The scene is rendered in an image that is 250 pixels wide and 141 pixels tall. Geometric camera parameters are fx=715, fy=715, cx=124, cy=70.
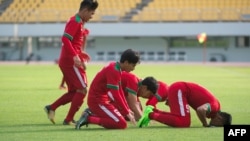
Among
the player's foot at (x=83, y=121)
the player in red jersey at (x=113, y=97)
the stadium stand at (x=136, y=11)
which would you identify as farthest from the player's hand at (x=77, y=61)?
the stadium stand at (x=136, y=11)

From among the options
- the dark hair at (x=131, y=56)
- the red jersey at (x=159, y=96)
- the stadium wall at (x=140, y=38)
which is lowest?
the stadium wall at (x=140, y=38)

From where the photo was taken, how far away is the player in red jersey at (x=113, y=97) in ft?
33.2

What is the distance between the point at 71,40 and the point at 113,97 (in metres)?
1.49

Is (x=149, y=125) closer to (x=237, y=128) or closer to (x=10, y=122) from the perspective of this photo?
(x=10, y=122)

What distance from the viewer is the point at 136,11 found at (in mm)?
51062

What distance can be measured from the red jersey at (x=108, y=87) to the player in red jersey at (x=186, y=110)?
579 mm

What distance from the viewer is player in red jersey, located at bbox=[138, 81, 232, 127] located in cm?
1049

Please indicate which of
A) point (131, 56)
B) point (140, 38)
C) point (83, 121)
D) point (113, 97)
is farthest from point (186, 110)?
point (140, 38)

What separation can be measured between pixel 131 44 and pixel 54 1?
6614 mm

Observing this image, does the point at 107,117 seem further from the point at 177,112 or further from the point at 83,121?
the point at 177,112

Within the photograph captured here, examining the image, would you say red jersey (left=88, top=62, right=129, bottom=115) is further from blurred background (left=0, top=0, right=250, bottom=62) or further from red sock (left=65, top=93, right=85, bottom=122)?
blurred background (left=0, top=0, right=250, bottom=62)

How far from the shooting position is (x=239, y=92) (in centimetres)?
1950

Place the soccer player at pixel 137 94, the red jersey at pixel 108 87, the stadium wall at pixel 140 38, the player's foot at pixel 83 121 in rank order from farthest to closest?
the stadium wall at pixel 140 38
the soccer player at pixel 137 94
the player's foot at pixel 83 121
the red jersey at pixel 108 87

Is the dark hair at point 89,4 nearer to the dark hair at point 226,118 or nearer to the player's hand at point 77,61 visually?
the player's hand at point 77,61
